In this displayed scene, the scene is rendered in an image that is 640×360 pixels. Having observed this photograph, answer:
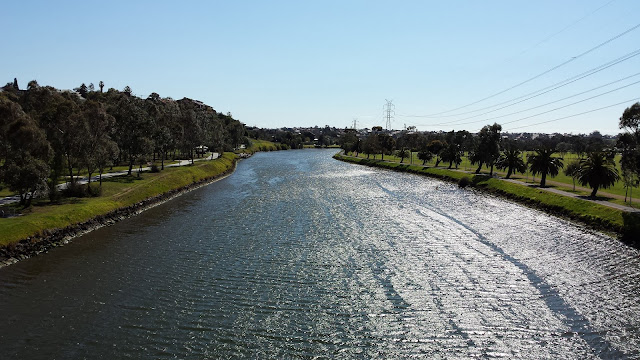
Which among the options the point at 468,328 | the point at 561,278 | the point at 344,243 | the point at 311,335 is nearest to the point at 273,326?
the point at 311,335

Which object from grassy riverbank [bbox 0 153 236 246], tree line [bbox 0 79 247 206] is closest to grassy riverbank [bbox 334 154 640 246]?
grassy riverbank [bbox 0 153 236 246]

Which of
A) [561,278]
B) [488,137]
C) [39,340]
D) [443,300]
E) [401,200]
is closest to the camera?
[39,340]

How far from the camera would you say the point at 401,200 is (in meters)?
62.3

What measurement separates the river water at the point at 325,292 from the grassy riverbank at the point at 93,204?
301 cm

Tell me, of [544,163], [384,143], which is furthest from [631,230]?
[384,143]

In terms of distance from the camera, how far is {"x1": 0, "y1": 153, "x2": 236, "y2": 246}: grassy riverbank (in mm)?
34034

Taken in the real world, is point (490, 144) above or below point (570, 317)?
above

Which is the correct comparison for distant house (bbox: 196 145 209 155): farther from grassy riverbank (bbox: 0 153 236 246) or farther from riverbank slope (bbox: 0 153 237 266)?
riverbank slope (bbox: 0 153 237 266)

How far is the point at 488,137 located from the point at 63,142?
76398mm

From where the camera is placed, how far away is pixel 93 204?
149 ft

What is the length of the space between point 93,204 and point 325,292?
3363 cm

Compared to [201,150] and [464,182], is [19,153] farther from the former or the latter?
[201,150]

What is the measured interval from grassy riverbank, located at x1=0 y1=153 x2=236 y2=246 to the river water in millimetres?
3011

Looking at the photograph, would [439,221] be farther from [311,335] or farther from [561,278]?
[311,335]
